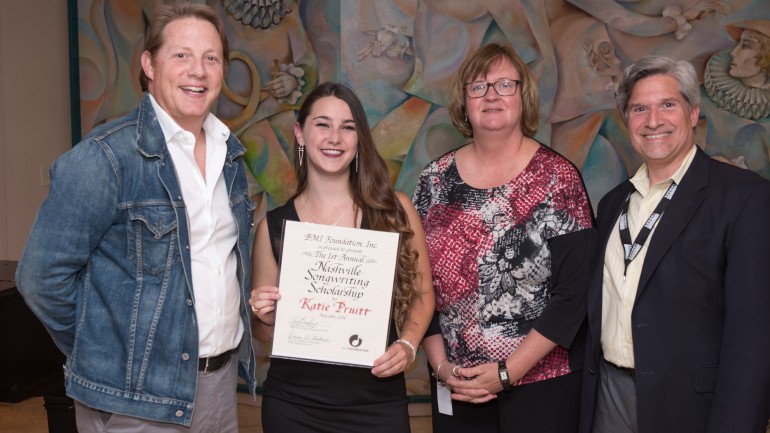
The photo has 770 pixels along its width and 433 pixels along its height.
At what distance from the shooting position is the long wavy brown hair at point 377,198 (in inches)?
103

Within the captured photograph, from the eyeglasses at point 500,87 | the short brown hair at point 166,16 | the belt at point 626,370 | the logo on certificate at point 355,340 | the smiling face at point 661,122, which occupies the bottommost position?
the belt at point 626,370

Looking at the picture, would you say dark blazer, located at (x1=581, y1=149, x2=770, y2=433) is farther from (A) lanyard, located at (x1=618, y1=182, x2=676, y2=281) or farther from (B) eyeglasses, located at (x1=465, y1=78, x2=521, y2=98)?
(B) eyeglasses, located at (x1=465, y1=78, x2=521, y2=98)

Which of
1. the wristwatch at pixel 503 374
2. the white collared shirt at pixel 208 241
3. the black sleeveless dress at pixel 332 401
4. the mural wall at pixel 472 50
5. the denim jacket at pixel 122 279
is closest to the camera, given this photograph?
the denim jacket at pixel 122 279

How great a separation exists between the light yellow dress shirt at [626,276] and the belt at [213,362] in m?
1.27

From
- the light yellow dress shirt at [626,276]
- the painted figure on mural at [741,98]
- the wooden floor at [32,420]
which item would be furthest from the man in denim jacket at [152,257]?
the painted figure on mural at [741,98]

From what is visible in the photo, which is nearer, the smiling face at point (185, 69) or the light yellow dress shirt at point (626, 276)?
the smiling face at point (185, 69)

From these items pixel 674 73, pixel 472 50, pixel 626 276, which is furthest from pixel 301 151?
pixel 472 50

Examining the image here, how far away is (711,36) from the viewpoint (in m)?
5.51

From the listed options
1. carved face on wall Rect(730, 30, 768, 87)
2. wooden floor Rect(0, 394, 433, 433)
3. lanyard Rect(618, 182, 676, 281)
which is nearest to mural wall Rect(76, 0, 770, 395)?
carved face on wall Rect(730, 30, 768, 87)

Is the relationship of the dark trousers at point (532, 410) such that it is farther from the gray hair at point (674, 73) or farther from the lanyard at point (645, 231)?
the gray hair at point (674, 73)

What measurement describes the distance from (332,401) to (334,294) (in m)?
0.37

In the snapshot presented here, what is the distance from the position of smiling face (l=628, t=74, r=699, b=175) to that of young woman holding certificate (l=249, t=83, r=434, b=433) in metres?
0.83

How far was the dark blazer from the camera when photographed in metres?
2.29

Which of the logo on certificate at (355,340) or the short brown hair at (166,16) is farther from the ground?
the short brown hair at (166,16)
